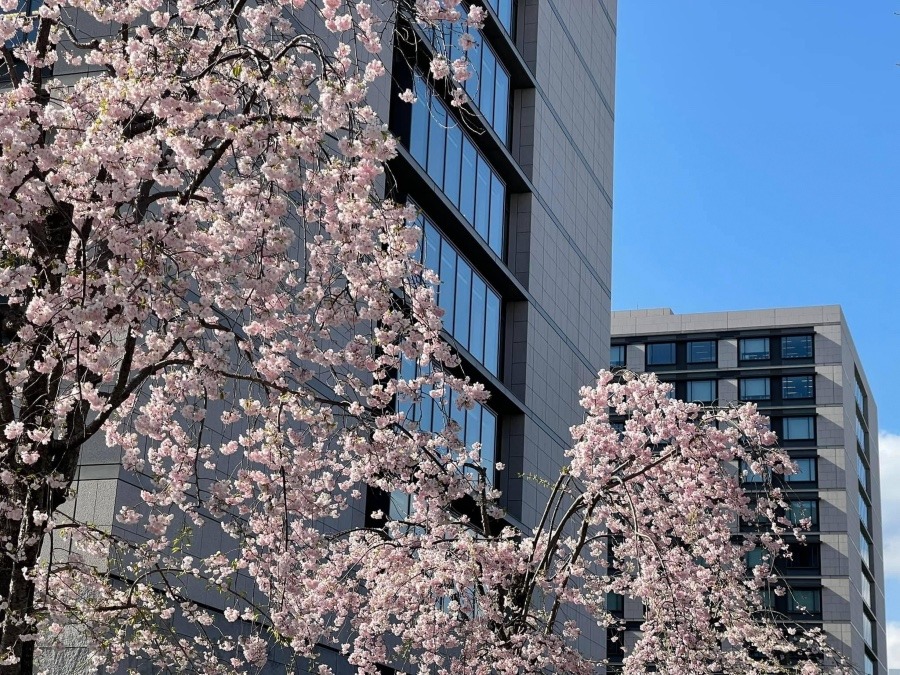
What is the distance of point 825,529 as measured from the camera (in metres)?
77.0

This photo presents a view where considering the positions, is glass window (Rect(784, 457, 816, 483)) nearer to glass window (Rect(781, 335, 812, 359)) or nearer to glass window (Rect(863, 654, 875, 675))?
glass window (Rect(781, 335, 812, 359))

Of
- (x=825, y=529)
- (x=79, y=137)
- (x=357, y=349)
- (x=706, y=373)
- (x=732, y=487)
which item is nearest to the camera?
(x=79, y=137)

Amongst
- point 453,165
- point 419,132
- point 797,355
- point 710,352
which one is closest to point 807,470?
point 797,355

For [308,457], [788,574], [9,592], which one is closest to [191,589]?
[308,457]

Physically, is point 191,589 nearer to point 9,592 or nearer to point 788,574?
point 9,592

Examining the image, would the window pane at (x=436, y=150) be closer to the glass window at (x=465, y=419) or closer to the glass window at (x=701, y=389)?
the glass window at (x=465, y=419)

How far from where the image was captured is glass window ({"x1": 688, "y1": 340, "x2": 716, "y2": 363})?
271ft

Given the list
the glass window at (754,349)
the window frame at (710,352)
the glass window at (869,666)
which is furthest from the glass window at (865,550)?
the window frame at (710,352)

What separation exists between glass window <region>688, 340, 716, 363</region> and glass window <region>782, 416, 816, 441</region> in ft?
21.3

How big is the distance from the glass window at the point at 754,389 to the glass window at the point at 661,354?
5.14m

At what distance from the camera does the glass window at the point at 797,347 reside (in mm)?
80875

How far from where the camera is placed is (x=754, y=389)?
8100 centimetres

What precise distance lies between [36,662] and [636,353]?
71235 mm

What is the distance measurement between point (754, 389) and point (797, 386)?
2.77 metres
